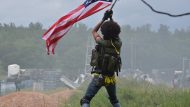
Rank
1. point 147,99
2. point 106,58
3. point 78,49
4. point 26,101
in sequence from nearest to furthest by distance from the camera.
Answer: point 106,58 < point 147,99 < point 26,101 < point 78,49

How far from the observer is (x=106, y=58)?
782 cm

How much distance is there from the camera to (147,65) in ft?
272

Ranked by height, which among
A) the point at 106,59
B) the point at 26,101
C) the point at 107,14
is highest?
the point at 107,14

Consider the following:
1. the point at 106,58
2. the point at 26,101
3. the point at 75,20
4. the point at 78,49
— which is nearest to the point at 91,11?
the point at 75,20

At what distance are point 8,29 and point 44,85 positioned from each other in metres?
42.1

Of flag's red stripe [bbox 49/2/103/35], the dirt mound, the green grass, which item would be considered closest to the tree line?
the dirt mound

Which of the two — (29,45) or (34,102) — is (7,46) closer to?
(29,45)

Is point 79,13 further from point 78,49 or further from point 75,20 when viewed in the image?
point 78,49

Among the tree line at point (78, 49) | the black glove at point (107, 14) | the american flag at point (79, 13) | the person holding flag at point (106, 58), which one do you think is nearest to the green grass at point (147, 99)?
the american flag at point (79, 13)

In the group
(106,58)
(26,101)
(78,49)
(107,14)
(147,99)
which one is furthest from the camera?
(78,49)

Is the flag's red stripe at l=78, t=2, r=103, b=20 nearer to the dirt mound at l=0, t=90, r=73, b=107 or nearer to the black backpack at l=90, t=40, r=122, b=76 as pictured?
the black backpack at l=90, t=40, r=122, b=76

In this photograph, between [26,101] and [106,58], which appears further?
[26,101]

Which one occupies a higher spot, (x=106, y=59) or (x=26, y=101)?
(x=106, y=59)

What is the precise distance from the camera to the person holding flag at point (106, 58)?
784 cm
